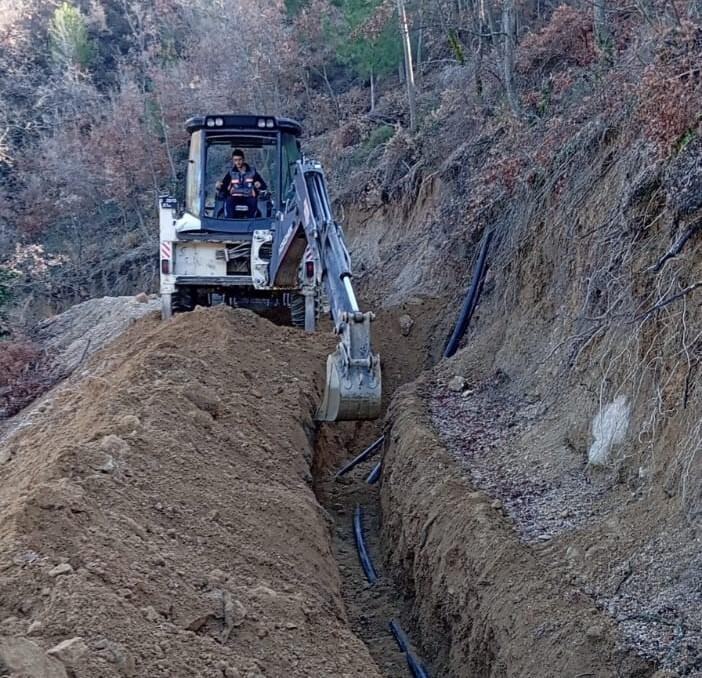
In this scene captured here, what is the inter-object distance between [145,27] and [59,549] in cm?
4252

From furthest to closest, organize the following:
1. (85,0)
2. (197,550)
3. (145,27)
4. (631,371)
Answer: (85,0) < (145,27) < (631,371) < (197,550)

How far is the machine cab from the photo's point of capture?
1169cm

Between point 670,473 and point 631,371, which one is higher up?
point 631,371

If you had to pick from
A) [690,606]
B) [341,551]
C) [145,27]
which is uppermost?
[145,27]

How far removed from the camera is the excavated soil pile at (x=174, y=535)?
409 cm

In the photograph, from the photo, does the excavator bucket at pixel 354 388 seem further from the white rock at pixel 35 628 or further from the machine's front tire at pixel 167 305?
the machine's front tire at pixel 167 305

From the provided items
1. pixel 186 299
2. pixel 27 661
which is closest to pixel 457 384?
pixel 186 299

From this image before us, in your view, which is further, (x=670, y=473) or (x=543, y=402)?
(x=543, y=402)

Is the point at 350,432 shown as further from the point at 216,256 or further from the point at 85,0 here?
the point at 85,0

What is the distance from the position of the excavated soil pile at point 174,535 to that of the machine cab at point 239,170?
317cm

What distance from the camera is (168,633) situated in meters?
4.27

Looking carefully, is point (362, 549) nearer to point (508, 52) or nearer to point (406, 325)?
point (406, 325)

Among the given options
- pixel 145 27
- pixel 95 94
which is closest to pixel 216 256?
pixel 95 94

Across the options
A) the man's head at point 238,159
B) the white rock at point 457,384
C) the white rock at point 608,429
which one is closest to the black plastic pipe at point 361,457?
the white rock at point 457,384
